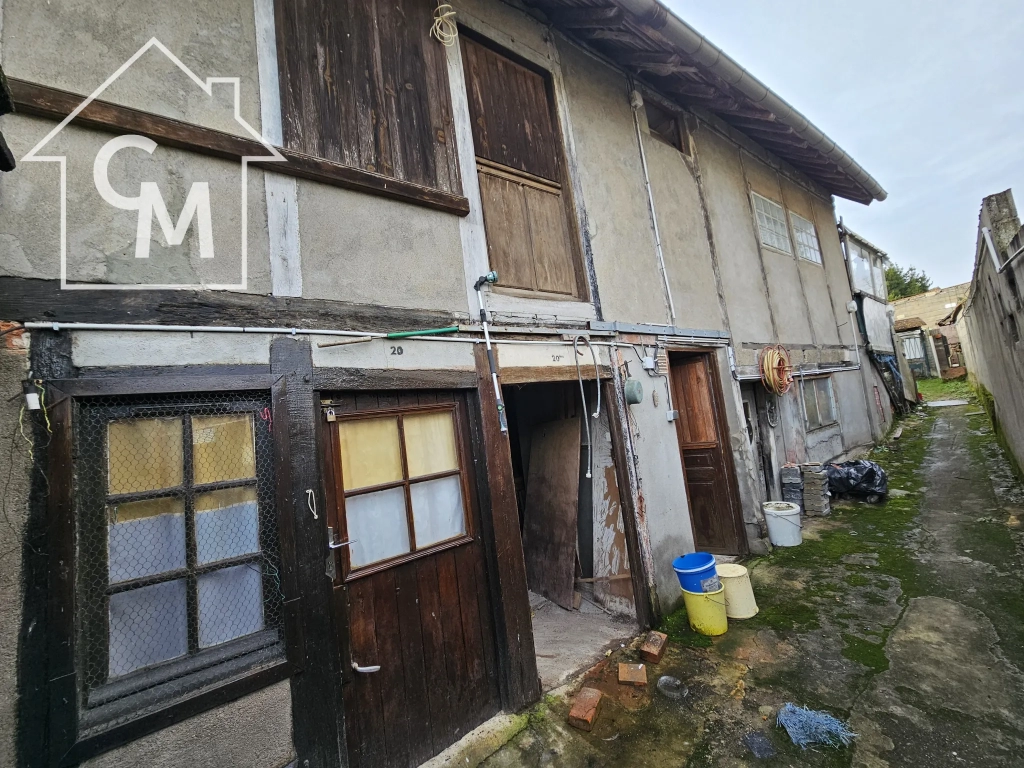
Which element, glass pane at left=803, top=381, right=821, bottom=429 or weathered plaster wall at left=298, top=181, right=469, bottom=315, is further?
glass pane at left=803, top=381, right=821, bottom=429

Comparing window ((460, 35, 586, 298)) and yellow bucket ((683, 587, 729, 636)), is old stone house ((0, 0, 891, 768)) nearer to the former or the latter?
window ((460, 35, 586, 298))

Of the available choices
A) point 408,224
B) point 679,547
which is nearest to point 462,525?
point 408,224

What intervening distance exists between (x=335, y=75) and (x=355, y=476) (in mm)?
2762

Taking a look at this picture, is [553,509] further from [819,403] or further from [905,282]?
[905,282]

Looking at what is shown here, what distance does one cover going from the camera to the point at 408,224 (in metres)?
3.13

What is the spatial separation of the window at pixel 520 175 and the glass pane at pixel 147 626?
293 centimetres

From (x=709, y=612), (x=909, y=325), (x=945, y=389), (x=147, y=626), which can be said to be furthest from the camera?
(x=909, y=325)

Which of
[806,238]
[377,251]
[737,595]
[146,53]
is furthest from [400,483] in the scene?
[806,238]

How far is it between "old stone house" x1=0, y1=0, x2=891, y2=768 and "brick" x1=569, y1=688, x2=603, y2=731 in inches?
13.7

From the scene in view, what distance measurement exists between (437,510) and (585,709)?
166cm

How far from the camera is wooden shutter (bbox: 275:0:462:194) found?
2863 mm

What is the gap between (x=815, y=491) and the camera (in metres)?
6.69

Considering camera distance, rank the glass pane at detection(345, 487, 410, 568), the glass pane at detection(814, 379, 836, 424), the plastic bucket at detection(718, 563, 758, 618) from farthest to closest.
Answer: the glass pane at detection(814, 379, 836, 424) < the plastic bucket at detection(718, 563, 758, 618) < the glass pane at detection(345, 487, 410, 568)

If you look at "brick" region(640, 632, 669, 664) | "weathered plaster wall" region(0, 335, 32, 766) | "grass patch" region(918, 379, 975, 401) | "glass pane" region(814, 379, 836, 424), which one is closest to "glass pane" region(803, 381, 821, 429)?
"glass pane" region(814, 379, 836, 424)
